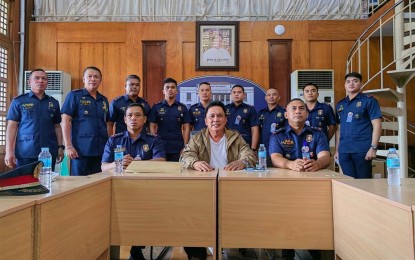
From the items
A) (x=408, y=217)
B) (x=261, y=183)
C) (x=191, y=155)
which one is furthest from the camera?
(x=191, y=155)

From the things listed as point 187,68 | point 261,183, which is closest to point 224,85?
point 187,68

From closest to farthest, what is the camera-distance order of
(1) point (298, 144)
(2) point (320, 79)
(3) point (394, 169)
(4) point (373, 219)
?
(4) point (373, 219)
(3) point (394, 169)
(1) point (298, 144)
(2) point (320, 79)

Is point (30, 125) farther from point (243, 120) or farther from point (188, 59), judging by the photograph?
point (188, 59)

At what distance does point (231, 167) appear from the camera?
85.7 inches

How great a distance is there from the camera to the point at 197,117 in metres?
3.44

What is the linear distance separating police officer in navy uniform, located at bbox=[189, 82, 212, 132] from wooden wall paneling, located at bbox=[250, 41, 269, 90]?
195 centimetres

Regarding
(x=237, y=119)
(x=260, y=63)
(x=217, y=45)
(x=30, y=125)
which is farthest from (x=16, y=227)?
(x=260, y=63)

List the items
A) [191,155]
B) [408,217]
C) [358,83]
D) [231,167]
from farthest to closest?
[358,83]
[191,155]
[231,167]
[408,217]

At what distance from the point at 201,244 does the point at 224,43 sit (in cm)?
393

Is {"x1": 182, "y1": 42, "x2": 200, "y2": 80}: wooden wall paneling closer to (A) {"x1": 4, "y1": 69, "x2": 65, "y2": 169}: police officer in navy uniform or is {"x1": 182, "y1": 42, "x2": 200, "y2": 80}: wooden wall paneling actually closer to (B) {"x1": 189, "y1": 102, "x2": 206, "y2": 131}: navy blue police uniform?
(B) {"x1": 189, "y1": 102, "x2": 206, "y2": 131}: navy blue police uniform

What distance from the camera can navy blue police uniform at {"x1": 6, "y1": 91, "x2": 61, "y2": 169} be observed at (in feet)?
9.43

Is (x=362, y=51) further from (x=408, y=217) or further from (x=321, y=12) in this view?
(x=408, y=217)

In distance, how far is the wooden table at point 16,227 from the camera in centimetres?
97

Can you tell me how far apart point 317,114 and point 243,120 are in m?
0.76
